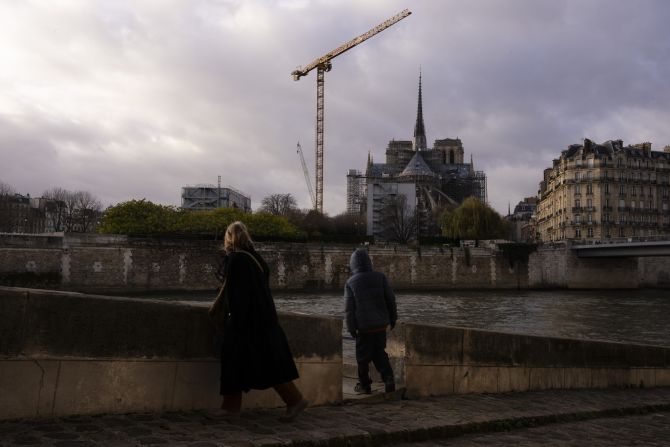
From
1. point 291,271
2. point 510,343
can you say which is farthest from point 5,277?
point 510,343

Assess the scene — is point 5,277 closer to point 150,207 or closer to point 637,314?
point 150,207

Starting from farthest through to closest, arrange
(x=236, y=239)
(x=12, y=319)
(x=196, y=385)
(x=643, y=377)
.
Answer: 1. (x=643, y=377)
2. (x=196, y=385)
3. (x=236, y=239)
4. (x=12, y=319)

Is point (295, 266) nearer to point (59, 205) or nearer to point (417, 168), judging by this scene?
point (59, 205)

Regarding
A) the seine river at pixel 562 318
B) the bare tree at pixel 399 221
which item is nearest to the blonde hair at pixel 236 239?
the seine river at pixel 562 318

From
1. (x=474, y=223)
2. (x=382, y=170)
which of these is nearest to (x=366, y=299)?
(x=474, y=223)

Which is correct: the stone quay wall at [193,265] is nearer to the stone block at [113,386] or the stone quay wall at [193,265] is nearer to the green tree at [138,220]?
the green tree at [138,220]

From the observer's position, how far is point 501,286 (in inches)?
2490

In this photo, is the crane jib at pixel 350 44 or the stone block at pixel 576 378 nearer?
the stone block at pixel 576 378

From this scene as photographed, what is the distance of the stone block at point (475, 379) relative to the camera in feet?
24.1

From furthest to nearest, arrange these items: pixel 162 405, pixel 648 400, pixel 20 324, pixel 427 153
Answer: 1. pixel 427 153
2. pixel 648 400
3. pixel 162 405
4. pixel 20 324

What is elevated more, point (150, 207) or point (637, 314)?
point (150, 207)

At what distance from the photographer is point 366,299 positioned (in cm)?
686

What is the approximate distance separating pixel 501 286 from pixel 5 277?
43.7 m

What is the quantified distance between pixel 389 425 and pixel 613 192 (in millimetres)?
86337
